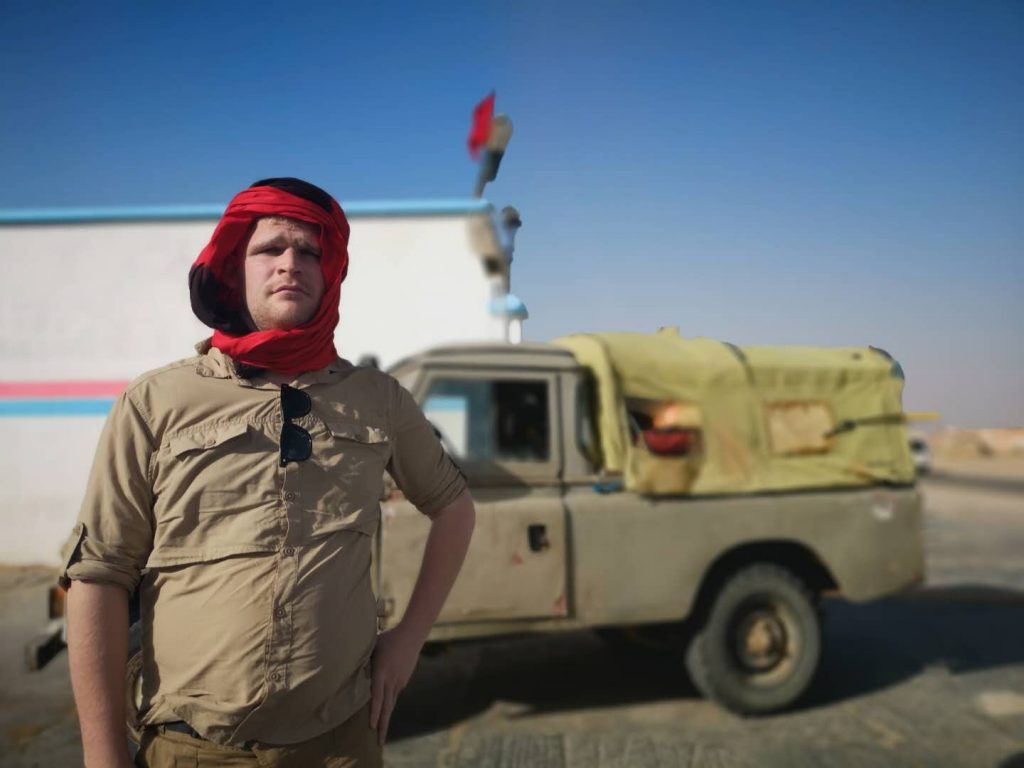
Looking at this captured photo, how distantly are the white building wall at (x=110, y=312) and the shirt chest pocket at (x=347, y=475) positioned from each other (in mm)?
6614

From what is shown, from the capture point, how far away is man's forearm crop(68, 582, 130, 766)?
4.04 feet

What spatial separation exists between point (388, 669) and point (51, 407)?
8.38 m

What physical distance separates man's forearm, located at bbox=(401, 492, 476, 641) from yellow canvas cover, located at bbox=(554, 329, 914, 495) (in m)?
2.38

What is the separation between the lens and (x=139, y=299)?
8336 millimetres

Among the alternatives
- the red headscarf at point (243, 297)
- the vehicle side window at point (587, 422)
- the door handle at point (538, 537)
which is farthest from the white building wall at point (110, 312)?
the red headscarf at point (243, 297)

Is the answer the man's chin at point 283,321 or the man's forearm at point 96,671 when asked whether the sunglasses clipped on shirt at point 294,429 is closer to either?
the man's chin at point 283,321

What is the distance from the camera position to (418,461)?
1.62 m

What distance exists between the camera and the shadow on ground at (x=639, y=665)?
174 inches

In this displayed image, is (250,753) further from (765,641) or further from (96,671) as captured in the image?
(765,641)

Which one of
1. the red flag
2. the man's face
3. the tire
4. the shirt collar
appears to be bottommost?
the tire

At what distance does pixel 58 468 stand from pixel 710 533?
741cm

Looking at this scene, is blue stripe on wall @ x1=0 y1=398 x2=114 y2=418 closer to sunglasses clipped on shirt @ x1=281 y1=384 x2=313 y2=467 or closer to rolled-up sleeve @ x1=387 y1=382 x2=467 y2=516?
rolled-up sleeve @ x1=387 y1=382 x2=467 y2=516

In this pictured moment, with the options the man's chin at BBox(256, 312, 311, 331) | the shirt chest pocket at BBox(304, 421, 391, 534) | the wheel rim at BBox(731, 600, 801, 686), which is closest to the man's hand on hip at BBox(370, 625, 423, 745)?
the shirt chest pocket at BBox(304, 421, 391, 534)

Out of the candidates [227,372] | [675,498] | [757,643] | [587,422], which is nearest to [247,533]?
[227,372]
